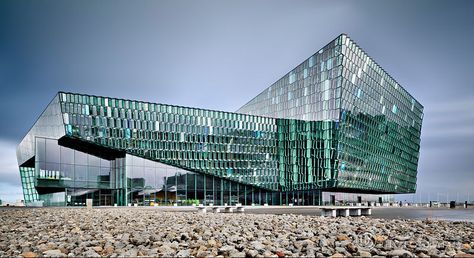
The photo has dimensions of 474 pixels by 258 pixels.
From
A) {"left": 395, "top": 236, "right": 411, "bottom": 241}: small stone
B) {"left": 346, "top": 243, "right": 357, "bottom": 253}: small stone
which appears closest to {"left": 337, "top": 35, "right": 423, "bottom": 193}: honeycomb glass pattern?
{"left": 395, "top": 236, "right": 411, "bottom": 241}: small stone

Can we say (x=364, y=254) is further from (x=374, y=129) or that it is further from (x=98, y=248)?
(x=374, y=129)

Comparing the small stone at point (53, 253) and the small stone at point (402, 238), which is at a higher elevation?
the small stone at point (53, 253)

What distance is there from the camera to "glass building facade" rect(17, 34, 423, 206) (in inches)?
2290

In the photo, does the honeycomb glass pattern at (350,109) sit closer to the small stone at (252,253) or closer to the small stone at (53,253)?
the small stone at (252,253)

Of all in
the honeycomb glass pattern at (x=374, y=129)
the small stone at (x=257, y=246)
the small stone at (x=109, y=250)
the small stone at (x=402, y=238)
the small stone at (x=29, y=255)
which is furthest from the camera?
the honeycomb glass pattern at (x=374, y=129)

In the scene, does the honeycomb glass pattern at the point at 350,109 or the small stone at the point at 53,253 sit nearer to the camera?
the small stone at the point at 53,253

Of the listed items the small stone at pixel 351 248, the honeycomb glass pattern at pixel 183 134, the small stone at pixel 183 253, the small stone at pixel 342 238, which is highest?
the honeycomb glass pattern at pixel 183 134

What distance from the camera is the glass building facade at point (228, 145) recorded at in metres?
58.2

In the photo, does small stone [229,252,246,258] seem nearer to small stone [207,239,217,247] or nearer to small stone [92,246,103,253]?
small stone [207,239,217,247]

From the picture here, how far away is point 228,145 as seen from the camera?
68.5 metres

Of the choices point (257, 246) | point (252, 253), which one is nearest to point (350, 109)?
point (257, 246)

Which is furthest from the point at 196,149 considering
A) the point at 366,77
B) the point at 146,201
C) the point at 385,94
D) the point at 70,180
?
the point at 385,94

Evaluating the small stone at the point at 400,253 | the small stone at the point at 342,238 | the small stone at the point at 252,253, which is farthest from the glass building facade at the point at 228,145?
the small stone at the point at 400,253

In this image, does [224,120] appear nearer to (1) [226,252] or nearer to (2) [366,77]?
(2) [366,77]
